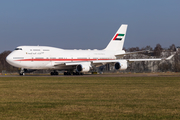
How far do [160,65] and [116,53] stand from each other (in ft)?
148

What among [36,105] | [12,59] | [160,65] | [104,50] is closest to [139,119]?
[36,105]

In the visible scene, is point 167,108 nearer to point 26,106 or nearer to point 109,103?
point 109,103

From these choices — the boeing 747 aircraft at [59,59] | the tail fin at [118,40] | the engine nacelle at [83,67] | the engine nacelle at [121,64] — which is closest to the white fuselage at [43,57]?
the boeing 747 aircraft at [59,59]

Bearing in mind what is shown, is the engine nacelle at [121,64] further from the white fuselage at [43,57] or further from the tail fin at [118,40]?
the tail fin at [118,40]

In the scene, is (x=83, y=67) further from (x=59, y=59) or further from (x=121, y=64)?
(x=121, y=64)

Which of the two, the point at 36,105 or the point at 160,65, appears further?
the point at 160,65

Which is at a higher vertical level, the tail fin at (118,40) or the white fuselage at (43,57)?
the tail fin at (118,40)

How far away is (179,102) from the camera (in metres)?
15.6

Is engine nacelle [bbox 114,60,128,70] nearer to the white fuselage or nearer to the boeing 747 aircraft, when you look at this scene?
the boeing 747 aircraft

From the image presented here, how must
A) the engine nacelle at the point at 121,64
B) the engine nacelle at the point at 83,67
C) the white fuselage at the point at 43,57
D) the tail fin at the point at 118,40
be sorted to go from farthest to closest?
1. the tail fin at the point at 118,40
2. the engine nacelle at the point at 121,64
3. the engine nacelle at the point at 83,67
4. the white fuselage at the point at 43,57

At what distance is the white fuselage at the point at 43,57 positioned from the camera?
48.4 meters

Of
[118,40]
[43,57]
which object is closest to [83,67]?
[43,57]

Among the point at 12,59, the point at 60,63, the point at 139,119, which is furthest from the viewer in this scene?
the point at 60,63

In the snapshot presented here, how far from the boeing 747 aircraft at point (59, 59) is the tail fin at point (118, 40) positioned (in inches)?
96.9
